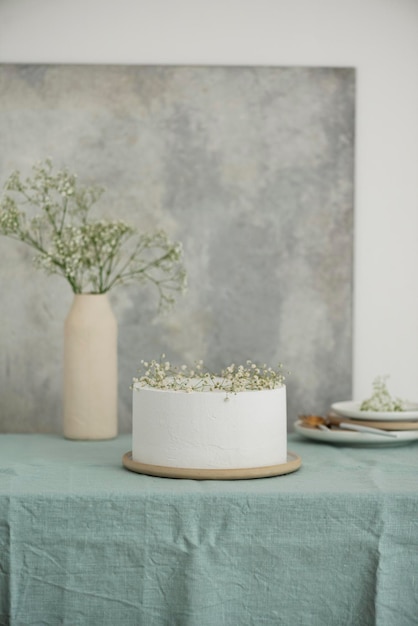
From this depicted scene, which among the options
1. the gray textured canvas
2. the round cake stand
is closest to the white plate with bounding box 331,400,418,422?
the gray textured canvas

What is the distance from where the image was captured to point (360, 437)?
1715 millimetres

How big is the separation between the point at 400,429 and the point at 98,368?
672 mm

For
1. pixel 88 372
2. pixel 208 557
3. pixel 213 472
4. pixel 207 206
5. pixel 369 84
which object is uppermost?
pixel 369 84

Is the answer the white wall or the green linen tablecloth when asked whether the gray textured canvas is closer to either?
the white wall

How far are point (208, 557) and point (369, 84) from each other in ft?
4.74

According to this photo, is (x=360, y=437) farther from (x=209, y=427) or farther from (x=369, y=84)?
(x=369, y=84)

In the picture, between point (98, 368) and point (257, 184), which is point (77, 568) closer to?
point (98, 368)

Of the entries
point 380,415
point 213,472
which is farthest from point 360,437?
point 213,472

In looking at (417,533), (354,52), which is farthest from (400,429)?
(354,52)

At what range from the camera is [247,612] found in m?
1.23

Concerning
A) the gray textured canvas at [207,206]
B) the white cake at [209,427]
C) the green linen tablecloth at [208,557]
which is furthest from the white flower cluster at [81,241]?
the green linen tablecloth at [208,557]

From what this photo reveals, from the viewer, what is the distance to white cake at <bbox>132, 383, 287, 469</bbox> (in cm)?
134

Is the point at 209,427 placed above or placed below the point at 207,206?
below

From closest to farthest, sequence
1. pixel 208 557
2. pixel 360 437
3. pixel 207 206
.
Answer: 1. pixel 208 557
2. pixel 360 437
3. pixel 207 206
